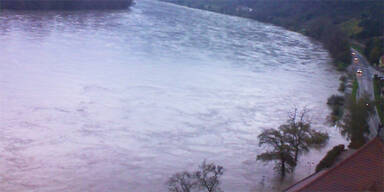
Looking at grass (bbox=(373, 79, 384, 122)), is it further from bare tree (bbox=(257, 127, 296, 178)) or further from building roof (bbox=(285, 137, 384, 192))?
building roof (bbox=(285, 137, 384, 192))

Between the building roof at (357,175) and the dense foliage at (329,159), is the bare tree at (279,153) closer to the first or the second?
the dense foliage at (329,159)

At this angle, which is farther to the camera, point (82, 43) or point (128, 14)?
point (128, 14)

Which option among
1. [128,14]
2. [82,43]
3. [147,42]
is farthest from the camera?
[128,14]

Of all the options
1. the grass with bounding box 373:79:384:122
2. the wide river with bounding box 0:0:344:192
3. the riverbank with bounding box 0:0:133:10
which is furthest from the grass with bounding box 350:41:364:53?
the riverbank with bounding box 0:0:133:10

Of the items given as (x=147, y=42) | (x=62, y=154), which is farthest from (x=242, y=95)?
(x=147, y=42)

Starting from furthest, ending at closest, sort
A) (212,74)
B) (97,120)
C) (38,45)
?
(38,45) < (212,74) < (97,120)

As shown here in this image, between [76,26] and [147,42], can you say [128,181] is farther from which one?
[76,26]

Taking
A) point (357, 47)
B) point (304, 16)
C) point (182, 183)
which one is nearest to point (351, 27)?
point (357, 47)

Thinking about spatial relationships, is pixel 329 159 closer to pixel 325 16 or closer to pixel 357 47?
pixel 357 47
